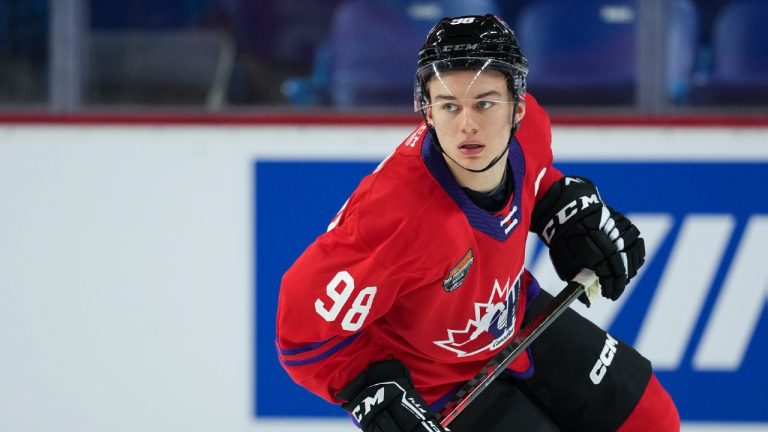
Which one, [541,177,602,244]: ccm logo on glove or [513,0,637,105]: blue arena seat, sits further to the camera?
[513,0,637,105]: blue arena seat

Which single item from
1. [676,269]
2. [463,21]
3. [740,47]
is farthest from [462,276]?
[740,47]

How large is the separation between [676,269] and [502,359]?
1.30m

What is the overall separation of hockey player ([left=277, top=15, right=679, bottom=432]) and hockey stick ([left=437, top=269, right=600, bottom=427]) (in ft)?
0.13

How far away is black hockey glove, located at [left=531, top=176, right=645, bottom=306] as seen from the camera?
2.44m

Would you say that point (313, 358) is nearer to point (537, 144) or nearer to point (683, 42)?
point (537, 144)

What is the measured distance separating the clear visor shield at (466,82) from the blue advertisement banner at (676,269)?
1.30 m

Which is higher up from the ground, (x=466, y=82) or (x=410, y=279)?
(x=466, y=82)

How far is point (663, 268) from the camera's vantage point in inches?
136

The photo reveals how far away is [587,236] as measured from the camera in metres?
2.44

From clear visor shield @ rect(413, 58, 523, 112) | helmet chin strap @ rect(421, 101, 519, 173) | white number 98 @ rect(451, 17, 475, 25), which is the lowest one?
helmet chin strap @ rect(421, 101, 519, 173)

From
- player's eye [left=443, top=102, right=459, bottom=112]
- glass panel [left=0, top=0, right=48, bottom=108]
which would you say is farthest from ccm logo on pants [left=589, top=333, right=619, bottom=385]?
glass panel [left=0, top=0, right=48, bottom=108]

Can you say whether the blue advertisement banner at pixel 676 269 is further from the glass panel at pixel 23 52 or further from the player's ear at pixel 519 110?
the player's ear at pixel 519 110

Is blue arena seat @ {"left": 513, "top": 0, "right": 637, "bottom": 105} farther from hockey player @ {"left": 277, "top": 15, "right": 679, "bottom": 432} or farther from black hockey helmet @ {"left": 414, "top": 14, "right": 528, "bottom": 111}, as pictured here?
black hockey helmet @ {"left": 414, "top": 14, "right": 528, "bottom": 111}

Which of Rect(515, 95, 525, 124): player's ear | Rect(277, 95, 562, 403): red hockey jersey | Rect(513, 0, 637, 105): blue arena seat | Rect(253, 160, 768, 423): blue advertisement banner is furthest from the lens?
Rect(513, 0, 637, 105): blue arena seat
